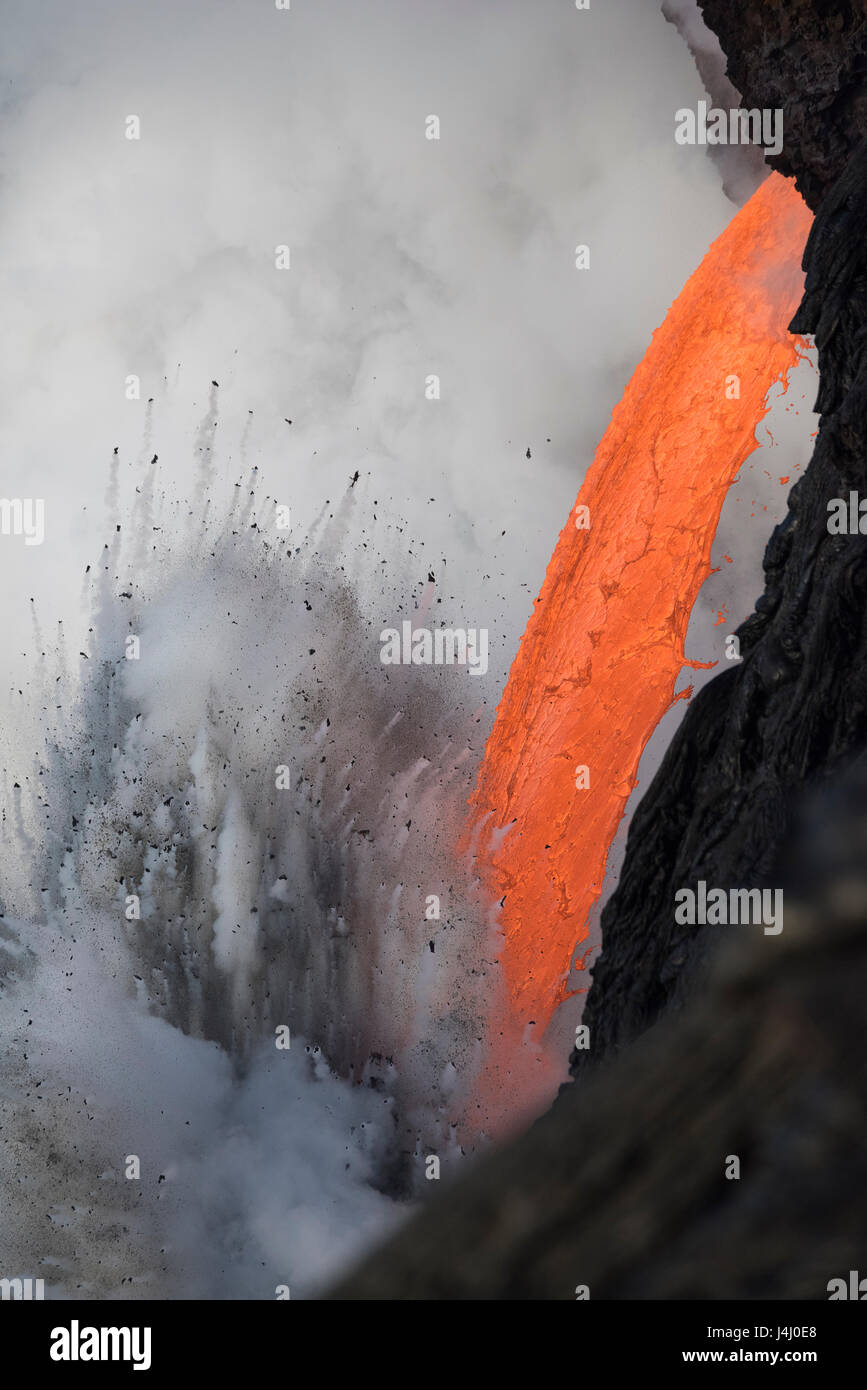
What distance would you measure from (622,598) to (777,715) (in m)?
11.0

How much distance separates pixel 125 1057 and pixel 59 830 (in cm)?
692

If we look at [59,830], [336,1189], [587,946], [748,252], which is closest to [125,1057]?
[336,1189]

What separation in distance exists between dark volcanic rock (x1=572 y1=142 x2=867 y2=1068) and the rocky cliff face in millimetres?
14

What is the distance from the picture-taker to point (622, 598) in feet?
59.5

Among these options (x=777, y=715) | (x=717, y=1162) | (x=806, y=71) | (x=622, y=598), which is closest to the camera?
(x=717, y=1162)

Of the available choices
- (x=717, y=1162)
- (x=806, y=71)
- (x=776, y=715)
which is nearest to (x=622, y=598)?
(x=806, y=71)

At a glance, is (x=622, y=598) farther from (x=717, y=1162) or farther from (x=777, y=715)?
(x=717, y=1162)

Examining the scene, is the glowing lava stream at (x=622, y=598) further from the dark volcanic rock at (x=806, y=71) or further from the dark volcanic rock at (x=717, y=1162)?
the dark volcanic rock at (x=717, y=1162)

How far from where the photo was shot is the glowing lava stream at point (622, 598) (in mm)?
16953

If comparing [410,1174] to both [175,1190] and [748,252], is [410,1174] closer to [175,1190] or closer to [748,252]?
[175,1190]

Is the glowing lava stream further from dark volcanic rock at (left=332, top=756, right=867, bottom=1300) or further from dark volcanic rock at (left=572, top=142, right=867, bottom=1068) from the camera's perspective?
dark volcanic rock at (left=332, top=756, right=867, bottom=1300)

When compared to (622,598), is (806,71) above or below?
above

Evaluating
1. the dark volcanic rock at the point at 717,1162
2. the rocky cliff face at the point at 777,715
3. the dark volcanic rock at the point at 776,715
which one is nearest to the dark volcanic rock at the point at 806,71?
the rocky cliff face at the point at 777,715

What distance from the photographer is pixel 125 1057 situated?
19.8 metres
